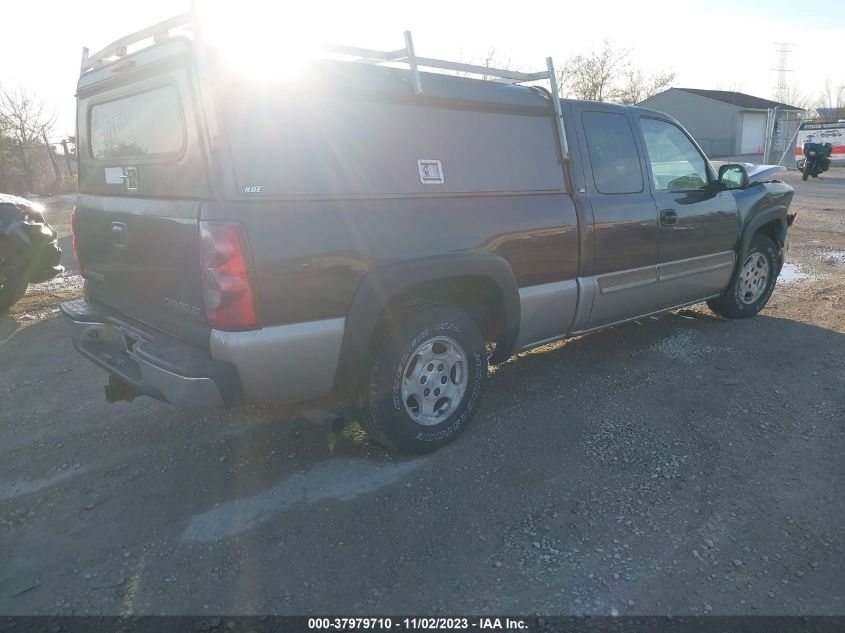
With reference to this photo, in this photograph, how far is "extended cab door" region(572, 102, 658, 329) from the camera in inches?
165

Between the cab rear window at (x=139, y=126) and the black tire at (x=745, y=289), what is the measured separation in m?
4.95

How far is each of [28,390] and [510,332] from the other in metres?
3.57

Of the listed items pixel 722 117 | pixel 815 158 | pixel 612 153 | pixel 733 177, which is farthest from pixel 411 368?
pixel 722 117

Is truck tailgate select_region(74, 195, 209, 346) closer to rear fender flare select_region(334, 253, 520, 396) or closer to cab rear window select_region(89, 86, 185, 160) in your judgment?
cab rear window select_region(89, 86, 185, 160)

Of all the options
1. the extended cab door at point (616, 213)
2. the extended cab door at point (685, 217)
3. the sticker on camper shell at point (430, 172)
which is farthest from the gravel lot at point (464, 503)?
the sticker on camper shell at point (430, 172)

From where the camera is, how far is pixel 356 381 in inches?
124

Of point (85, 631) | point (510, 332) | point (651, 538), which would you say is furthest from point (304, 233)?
point (651, 538)

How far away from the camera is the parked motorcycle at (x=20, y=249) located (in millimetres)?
6375

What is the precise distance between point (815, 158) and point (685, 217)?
22.9 m

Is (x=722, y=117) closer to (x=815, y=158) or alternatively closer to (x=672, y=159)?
(x=815, y=158)

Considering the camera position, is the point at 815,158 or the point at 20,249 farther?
the point at 815,158

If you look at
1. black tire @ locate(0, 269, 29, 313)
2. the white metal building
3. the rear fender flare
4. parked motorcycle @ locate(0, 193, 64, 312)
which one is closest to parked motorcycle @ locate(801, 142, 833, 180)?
the white metal building

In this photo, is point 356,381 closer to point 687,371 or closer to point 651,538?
point 651,538

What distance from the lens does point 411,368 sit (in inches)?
133
